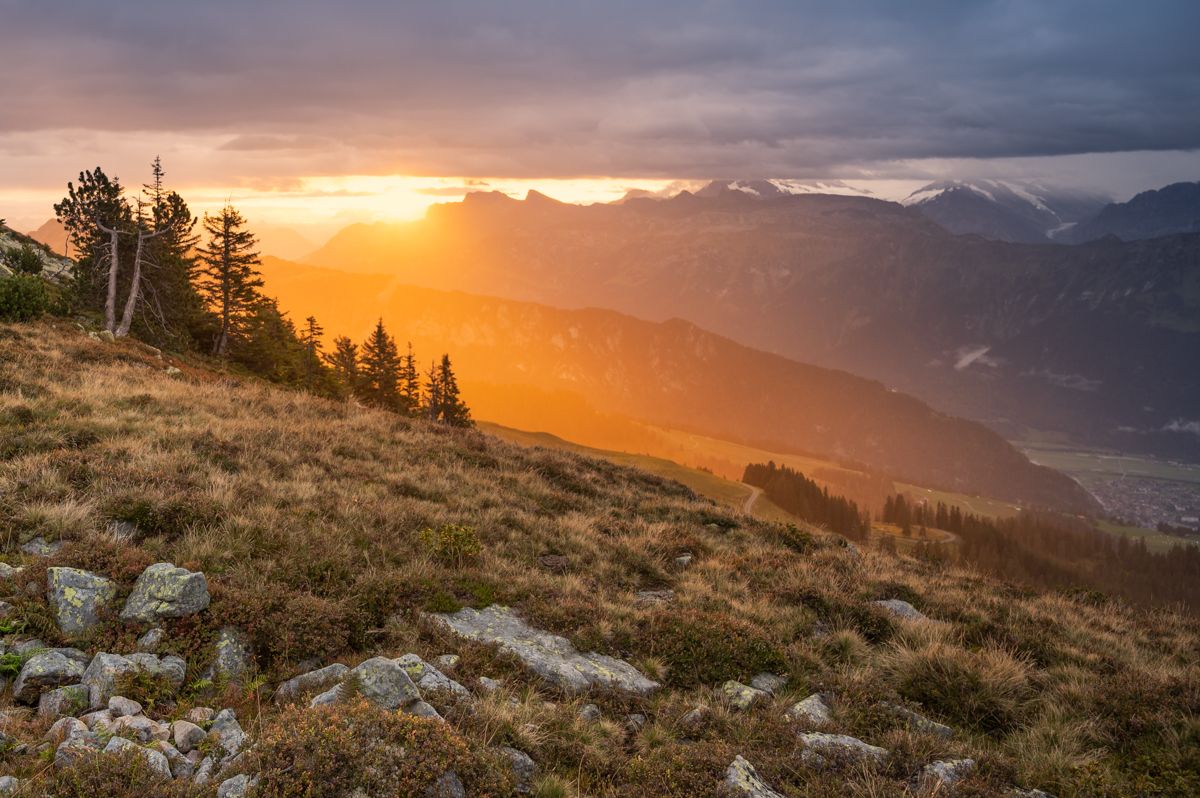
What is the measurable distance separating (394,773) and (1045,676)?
36.4ft

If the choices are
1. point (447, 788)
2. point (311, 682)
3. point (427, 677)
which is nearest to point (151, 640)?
point (311, 682)

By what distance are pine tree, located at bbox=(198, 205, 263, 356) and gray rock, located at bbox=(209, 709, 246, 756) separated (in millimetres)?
58821

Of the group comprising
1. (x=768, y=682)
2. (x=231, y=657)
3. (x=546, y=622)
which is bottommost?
(x=768, y=682)

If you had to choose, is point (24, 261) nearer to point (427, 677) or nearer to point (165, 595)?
point (165, 595)

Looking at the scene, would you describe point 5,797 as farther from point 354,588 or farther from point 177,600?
point 354,588

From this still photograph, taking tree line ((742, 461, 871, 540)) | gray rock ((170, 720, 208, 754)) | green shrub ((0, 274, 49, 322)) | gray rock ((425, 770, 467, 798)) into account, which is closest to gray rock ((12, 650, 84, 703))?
gray rock ((170, 720, 208, 754))

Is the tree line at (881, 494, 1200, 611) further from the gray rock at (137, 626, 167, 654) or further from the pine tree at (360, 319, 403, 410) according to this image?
the gray rock at (137, 626, 167, 654)

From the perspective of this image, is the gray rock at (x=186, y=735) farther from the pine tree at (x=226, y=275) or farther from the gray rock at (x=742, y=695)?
the pine tree at (x=226, y=275)

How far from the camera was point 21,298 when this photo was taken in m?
30.6

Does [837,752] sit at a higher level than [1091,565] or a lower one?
higher

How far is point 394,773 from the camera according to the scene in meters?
5.46

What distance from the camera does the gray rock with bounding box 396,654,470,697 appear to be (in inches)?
297

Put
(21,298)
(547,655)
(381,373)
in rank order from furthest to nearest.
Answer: (381,373)
(21,298)
(547,655)

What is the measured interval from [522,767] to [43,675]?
5238mm
